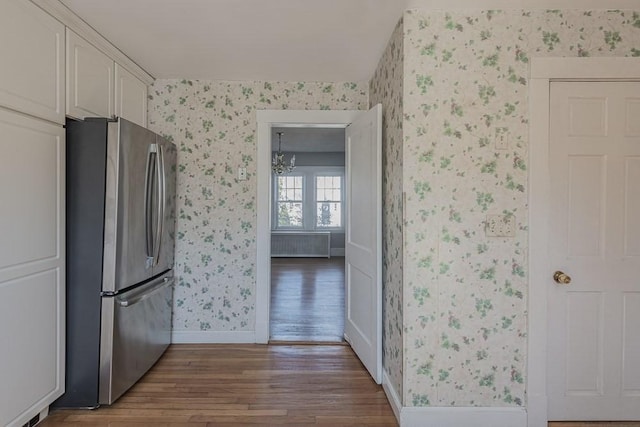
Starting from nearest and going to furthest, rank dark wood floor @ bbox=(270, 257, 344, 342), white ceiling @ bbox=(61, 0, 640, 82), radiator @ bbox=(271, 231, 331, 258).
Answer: white ceiling @ bbox=(61, 0, 640, 82), dark wood floor @ bbox=(270, 257, 344, 342), radiator @ bbox=(271, 231, 331, 258)

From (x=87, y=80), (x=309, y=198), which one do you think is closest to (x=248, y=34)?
(x=87, y=80)

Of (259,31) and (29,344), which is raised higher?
(259,31)

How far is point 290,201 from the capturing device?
8.62 meters

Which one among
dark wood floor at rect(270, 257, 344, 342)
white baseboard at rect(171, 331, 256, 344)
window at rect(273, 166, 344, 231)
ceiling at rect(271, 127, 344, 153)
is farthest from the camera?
window at rect(273, 166, 344, 231)

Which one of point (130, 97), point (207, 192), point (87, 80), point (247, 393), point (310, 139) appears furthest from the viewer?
point (310, 139)

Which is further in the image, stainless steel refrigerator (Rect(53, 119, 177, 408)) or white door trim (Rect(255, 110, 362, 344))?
white door trim (Rect(255, 110, 362, 344))

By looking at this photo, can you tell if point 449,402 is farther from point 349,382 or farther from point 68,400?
point 68,400

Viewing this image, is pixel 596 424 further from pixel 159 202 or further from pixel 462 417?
pixel 159 202

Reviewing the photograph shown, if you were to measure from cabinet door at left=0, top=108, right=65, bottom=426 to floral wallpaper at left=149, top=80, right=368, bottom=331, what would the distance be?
1.20 metres

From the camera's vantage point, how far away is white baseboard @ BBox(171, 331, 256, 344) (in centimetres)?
330

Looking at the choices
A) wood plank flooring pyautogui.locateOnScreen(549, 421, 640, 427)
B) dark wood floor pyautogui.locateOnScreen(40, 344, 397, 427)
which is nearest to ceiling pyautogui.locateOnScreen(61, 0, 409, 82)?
dark wood floor pyautogui.locateOnScreen(40, 344, 397, 427)

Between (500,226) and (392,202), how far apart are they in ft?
2.13

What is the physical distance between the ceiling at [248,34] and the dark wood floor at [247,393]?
236 cm

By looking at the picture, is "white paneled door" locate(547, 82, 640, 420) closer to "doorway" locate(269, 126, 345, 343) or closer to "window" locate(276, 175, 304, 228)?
"doorway" locate(269, 126, 345, 343)
